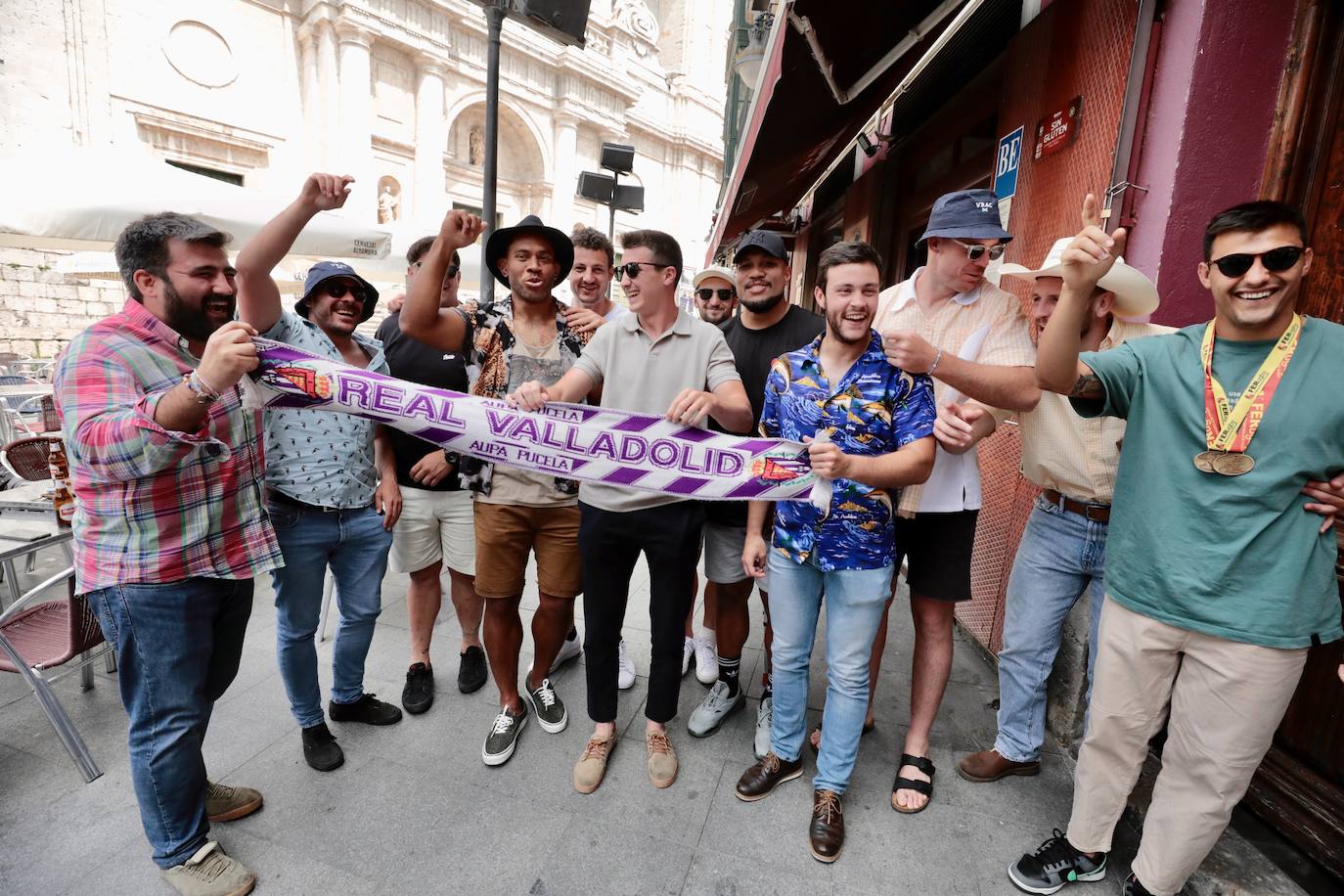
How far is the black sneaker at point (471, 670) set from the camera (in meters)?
3.23

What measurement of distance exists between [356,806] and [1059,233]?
4163mm

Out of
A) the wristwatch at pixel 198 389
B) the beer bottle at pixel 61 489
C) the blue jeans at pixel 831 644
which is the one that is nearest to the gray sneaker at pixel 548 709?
the blue jeans at pixel 831 644

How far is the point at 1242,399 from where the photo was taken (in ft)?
5.51

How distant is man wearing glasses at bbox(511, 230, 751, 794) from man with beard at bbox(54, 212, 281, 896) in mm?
990

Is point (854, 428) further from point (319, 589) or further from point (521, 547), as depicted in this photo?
point (319, 589)

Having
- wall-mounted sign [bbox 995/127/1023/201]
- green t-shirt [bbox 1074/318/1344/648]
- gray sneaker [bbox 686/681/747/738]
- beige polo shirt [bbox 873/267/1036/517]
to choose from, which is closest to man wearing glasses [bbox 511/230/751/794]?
gray sneaker [bbox 686/681/747/738]

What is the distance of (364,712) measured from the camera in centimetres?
294

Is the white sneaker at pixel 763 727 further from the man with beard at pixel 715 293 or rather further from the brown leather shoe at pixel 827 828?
the man with beard at pixel 715 293

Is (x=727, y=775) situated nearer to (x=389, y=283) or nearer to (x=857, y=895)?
(x=857, y=895)

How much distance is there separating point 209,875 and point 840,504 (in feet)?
8.08

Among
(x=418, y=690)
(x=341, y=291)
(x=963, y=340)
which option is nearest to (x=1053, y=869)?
(x=963, y=340)

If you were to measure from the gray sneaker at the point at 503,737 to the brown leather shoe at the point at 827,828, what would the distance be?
1.32m

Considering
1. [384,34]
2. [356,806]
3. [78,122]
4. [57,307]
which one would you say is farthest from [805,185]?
[384,34]

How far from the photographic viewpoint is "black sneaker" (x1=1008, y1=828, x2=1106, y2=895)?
6.92ft
